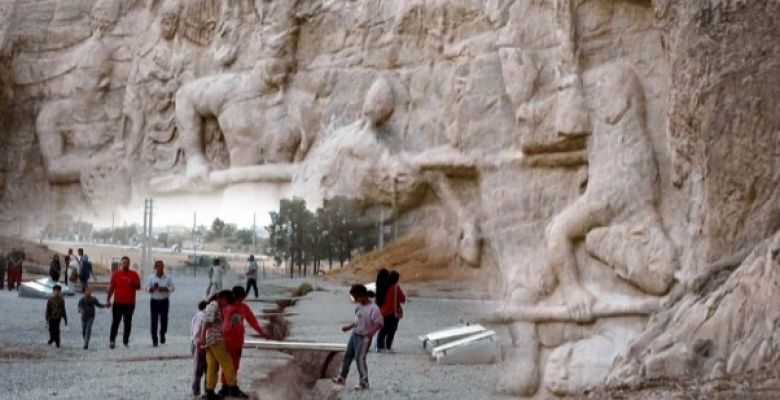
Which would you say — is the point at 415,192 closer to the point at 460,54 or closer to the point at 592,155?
the point at 460,54

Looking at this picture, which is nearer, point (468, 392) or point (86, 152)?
point (468, 392)

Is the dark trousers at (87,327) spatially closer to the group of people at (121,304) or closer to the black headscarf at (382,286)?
the group of people at (121,304)

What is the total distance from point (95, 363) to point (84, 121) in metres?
10.9

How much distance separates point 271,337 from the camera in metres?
10.7

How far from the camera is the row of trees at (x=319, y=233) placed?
14188 millimetres

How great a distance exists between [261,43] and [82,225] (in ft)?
14.7

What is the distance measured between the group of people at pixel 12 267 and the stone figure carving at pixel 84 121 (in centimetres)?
151

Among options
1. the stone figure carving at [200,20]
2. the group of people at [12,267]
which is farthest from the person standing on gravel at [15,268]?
the stone figure carving at [200,20]

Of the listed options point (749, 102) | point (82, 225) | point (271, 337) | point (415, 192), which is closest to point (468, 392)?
point (749, 102)

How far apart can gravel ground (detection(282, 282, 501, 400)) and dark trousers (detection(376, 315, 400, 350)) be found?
0.41ft

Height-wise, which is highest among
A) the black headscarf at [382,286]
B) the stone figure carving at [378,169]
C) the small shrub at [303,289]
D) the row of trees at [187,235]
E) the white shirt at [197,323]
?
the stone figure carving at [378,169]

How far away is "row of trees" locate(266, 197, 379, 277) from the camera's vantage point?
14188 millimetres

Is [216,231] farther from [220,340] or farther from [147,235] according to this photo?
[220,340]

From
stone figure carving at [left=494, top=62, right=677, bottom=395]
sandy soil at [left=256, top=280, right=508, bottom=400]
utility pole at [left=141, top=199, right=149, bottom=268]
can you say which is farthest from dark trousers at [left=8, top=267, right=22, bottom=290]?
stone figure carving at [left=494, top=62, right=677, bottom=395]
